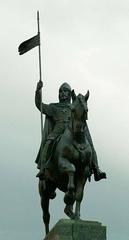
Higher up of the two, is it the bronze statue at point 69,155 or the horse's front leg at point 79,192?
the bronze statue at point 69,155

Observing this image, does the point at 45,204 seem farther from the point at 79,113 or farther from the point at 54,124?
the point at 79,113

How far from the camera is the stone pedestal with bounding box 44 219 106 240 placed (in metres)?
20.9

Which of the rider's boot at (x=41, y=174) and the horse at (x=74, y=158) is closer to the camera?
the horse at (x=74, y=158)

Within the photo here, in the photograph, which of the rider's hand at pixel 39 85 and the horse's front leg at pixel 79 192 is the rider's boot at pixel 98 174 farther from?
the rider's hand at pixel 39 85

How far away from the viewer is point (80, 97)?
2144cm

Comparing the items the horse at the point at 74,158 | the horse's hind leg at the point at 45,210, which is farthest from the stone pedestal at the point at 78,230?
the horse's hind leg at the point at 45,210

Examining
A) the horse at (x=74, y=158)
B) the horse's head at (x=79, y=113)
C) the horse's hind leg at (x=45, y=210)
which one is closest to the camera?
the horse's head at (x=79, y=113)

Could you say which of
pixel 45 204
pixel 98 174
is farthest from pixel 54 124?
pixel 45 204

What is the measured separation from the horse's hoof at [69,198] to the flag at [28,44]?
221 inches

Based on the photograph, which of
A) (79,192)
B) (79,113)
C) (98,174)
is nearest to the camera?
(79,113)

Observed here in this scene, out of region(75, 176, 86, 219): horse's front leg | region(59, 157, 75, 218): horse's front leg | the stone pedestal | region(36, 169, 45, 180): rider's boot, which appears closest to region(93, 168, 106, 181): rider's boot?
region(75, 176, 86, 219): horse's front leg

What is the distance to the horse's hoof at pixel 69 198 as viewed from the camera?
2180cm

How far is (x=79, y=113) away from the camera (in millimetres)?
21375

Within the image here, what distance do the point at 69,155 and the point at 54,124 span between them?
7.68 feet
